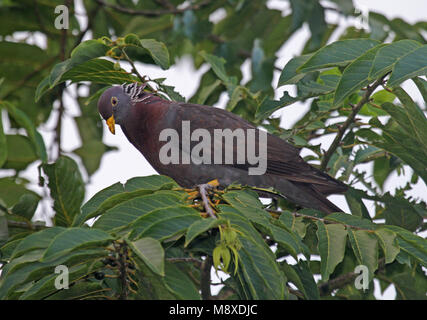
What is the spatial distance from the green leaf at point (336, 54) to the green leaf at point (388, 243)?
2.50 feet

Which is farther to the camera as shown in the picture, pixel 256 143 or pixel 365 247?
pixel 256 143

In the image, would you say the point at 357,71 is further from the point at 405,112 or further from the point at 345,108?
the point at 345,108

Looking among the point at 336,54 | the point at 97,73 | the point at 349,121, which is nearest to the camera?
the point at 336,54

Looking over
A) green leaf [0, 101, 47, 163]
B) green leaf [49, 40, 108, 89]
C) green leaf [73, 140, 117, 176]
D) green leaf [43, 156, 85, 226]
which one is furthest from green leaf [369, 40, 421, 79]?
green leaf [73, 140, 117, 176]

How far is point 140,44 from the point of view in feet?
10.1

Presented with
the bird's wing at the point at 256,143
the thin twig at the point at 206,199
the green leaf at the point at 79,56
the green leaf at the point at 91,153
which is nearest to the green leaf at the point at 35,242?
the thin twig at the point at 206,199

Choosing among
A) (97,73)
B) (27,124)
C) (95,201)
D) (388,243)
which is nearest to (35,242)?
(95,201)

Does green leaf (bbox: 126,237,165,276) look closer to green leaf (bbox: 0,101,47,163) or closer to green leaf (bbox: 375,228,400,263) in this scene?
green leaf (bbox: 375,228,400,263)

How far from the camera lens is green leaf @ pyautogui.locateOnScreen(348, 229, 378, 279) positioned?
7.95 ft

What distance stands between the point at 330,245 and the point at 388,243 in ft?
0.78

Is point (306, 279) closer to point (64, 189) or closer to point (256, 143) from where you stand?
point (256, 143)

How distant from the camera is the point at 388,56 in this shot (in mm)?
2438

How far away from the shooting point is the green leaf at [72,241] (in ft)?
6.26
